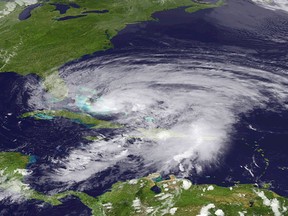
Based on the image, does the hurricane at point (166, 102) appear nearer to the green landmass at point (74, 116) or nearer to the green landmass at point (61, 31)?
the green landmass at point (74, 116)

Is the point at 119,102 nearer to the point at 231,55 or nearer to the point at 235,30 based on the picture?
the point at 231,55

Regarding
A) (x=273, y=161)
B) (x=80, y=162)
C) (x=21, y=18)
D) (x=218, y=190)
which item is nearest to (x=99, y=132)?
(x=80, y=162)

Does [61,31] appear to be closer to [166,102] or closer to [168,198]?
[166,102]

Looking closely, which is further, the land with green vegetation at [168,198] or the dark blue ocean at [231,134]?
the dark blue ocean at [231,134]

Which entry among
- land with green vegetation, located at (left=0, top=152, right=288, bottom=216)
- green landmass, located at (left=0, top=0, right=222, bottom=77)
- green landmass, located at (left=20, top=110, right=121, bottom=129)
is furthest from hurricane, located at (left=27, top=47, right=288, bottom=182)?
green landmass, located at (left=0, top=0, right=222, bottom=77)

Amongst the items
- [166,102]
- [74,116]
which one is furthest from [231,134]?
[74,116]

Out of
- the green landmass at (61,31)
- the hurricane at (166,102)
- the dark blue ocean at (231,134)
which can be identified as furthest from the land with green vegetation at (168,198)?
the green landmass at (61,31)
